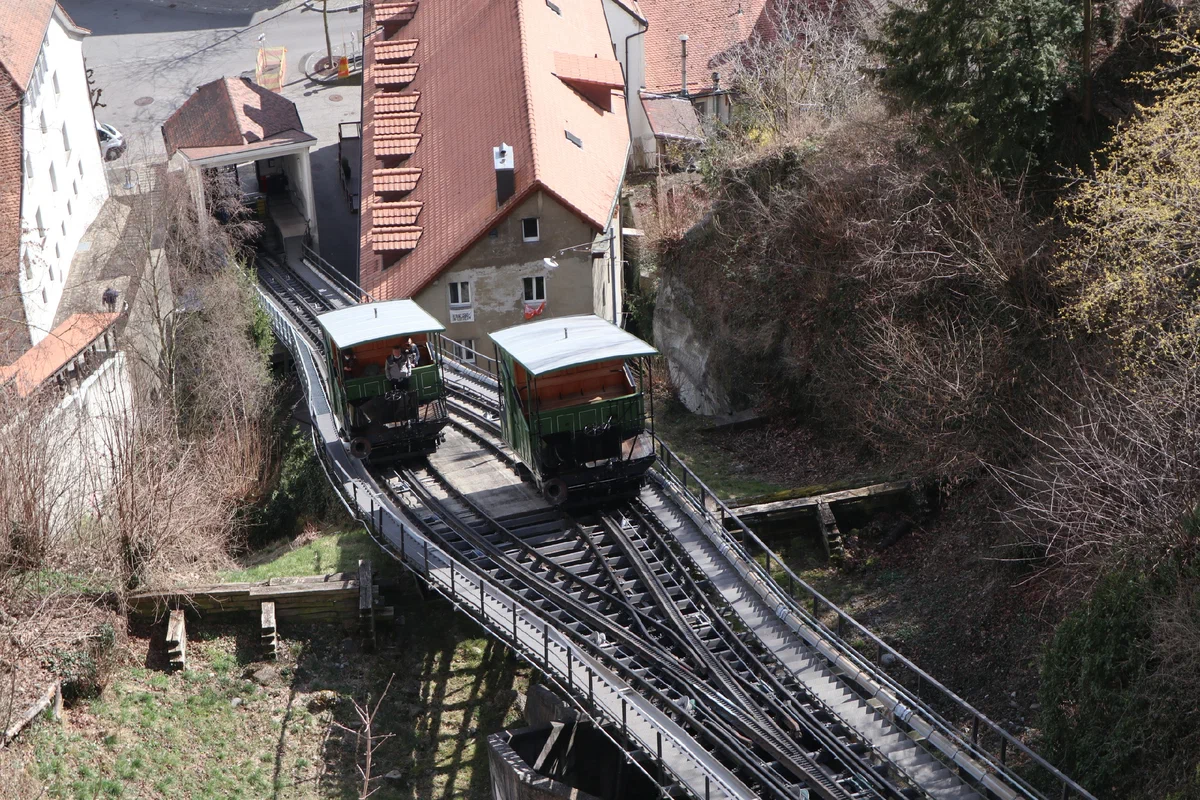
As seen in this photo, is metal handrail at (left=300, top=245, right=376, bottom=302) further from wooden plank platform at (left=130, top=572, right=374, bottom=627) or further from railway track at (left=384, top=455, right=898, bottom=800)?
railway track at (left=384, top=455, right=898, bottom=800)

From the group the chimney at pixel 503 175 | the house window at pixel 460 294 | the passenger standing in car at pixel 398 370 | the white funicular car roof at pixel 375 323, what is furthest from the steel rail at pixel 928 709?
the house window at pixel 460 294

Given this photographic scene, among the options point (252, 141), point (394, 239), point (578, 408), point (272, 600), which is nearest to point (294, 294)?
point (394, 239)

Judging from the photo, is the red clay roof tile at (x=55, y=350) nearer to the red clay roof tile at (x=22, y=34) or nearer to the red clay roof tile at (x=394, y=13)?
the red clay roof tile at (x=22, y=34)

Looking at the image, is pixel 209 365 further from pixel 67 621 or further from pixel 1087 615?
pixel 1087 615

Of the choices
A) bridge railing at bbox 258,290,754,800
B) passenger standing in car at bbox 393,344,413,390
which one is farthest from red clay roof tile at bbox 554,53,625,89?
bridge railing at bbox 258,290,754,800

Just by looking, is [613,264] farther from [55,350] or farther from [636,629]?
[636,629]

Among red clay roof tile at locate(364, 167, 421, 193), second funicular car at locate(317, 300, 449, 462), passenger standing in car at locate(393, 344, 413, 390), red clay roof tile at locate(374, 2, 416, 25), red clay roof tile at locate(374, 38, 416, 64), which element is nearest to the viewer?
passenger standing in car at locate(393, 344, 413, 390)

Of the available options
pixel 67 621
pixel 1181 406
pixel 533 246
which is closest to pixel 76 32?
pixel 533 246
